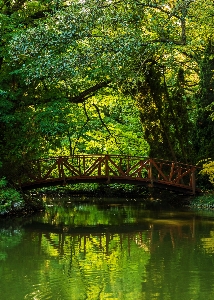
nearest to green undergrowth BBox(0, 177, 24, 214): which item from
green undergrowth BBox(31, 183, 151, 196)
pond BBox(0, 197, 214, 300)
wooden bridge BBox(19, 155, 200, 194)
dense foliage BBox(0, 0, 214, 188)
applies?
pond BBox(0, 197, 214, 300)

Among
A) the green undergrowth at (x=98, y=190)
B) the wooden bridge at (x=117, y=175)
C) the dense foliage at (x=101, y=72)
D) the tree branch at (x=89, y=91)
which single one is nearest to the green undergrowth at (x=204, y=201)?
the wooden bridge at (x=117, y=175)

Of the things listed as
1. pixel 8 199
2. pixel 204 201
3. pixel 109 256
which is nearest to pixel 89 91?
pixel 8 199

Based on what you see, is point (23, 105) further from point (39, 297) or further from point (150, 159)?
point (39, 297)

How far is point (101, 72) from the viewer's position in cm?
1717

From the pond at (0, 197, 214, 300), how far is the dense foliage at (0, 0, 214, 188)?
10.4 feet

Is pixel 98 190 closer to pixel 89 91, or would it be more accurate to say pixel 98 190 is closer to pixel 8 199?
pixel 89 91

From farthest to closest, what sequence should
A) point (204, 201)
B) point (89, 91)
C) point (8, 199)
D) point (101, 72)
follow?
point (89, 91) < point (204, 201) < point (101, 72) < point (8, 199)

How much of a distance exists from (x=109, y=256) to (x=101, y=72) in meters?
8.24

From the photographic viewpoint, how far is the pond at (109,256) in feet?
25.0

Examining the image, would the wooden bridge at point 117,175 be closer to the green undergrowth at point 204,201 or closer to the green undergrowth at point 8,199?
the green undergrowth at point 204,201

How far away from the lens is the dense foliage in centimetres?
1385

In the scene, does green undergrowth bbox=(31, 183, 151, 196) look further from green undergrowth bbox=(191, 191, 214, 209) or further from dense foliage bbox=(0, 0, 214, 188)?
green undergrowth bbox=(191, 191, 214, 209)

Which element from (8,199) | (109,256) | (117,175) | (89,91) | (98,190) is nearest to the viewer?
(109,256)

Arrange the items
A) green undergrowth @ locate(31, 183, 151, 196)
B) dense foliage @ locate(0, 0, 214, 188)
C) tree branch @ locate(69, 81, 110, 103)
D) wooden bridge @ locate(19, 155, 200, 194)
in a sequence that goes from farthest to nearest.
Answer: green undergrowth @ locate(31, 183, 151, 196)
tree branch @ locate(69, 81, 110, 103)
wooden bridge @ locate(19, 155, 200, 194)
dense foliage @ locate(0, 0, 214, 188)
